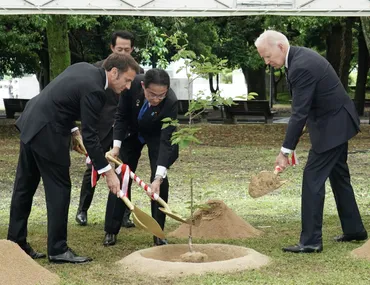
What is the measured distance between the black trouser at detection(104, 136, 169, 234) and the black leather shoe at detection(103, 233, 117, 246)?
4 centimetres

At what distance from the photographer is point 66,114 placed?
6992 mm

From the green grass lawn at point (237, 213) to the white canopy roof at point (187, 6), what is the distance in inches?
70.1

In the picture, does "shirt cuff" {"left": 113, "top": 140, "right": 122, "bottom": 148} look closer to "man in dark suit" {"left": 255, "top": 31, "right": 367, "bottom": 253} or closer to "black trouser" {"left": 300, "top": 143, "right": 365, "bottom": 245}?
"man in dark suit" {"left": 255, "top": 31, "right": 367, "bottom": 253}

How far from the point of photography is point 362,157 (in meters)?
16.8

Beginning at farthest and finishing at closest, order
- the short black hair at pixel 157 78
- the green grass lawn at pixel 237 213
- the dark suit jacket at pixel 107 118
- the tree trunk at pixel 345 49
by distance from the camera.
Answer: the tree trunk at pixel 345 49, the dark suit jacket at pixel 107 118, the short black hair at pixel 157 78, the green grass lawn at pixel 237 213

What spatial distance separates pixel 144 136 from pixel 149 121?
33cm

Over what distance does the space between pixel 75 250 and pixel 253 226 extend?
6.82 ft

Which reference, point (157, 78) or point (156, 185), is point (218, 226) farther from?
point (157, 78)

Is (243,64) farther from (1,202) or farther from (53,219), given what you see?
(53,219)

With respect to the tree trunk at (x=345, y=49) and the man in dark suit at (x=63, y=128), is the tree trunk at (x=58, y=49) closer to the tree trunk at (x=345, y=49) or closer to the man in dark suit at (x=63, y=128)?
the tree trunk at (x=345, y=49)

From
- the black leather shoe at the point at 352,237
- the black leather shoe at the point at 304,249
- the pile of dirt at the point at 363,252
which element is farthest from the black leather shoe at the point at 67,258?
the black leather shoe at the point at 352,237

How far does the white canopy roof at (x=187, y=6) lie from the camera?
9.12 meters

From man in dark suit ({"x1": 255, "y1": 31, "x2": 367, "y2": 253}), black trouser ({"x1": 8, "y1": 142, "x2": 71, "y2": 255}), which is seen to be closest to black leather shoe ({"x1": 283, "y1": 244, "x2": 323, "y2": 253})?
man in dark suit ({"x1": 255, "y1": 31, "x2": 367, "y2": 253})

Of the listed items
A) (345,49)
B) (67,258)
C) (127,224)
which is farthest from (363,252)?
(345,49)
